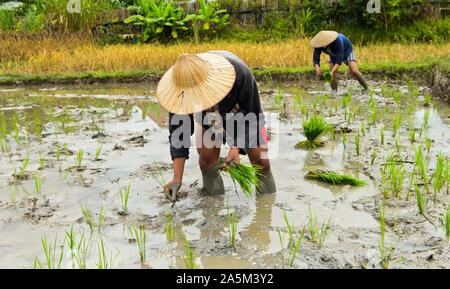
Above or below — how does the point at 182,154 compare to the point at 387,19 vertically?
below

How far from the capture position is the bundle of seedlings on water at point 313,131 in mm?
3539

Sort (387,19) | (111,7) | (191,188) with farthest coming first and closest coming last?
(111,7)
(387,19)
(191,188)

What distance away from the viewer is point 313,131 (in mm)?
3566

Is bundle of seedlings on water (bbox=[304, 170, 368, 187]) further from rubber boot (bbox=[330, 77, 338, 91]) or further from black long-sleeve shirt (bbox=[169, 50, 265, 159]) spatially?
rubber boot (bbox=[330, 77, 338, 91])

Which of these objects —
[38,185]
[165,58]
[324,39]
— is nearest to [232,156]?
[38,185]

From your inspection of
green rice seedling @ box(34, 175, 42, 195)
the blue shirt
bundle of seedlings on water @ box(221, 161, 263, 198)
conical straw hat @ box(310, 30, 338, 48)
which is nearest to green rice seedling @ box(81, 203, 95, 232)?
green rice seedling @ box(34, 175, 42, 195)

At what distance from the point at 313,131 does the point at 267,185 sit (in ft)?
3.39

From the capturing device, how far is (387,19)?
1081cm

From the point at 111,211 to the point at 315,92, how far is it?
445cm

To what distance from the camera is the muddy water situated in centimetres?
200

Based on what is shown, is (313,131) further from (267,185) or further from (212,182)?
(212,182)

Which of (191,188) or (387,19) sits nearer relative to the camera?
(191,188)
